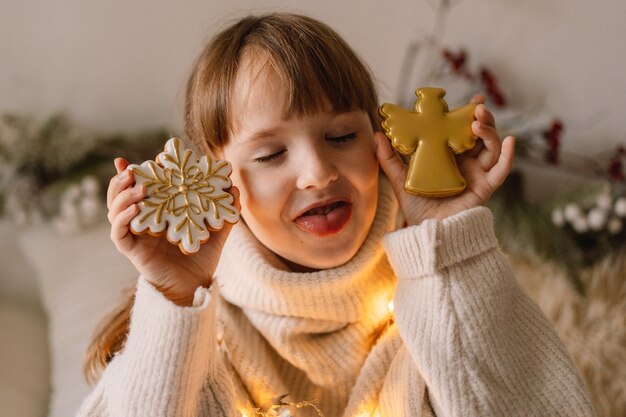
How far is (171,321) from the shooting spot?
2.46 feet

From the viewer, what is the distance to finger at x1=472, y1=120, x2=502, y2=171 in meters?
0.84

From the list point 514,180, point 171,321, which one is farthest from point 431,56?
point 171,321

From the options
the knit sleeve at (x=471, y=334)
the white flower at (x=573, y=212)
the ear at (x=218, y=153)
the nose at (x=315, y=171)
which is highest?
the ear at (x=218, y=153)

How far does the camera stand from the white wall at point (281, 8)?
4.82ft

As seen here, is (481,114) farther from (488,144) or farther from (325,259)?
(325,259)

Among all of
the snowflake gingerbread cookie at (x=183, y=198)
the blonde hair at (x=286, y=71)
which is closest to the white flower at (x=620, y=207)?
the blonde hair at (x=286, y=71)

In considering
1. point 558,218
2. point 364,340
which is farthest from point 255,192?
point 558,218

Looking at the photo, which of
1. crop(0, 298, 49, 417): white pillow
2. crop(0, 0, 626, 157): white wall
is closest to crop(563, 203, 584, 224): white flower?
crop(0, 0, 626, 157): white wall

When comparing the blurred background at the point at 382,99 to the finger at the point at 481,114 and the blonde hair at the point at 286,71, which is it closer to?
the blonde hair at the point at 286,71

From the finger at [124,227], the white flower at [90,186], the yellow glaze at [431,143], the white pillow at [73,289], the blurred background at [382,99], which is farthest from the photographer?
the white flower at [90,186]

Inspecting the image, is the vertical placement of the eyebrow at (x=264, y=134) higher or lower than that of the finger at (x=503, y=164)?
higher

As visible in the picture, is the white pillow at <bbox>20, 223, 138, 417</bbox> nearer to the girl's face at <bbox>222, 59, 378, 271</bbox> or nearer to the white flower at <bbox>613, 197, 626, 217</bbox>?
the girl's face at <bbox>222, 59, 378, 271</bbox>

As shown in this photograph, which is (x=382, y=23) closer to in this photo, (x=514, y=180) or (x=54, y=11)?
(x=514, y=180)

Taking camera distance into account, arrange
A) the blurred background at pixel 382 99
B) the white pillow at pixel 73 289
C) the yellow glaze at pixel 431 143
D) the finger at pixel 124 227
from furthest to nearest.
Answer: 1. the blurred background at pixel 382 99
2. the white pillow at pixel 73 289
3. the yellow glaze at pixel 431 143
4. the finger at pixel 124 227
